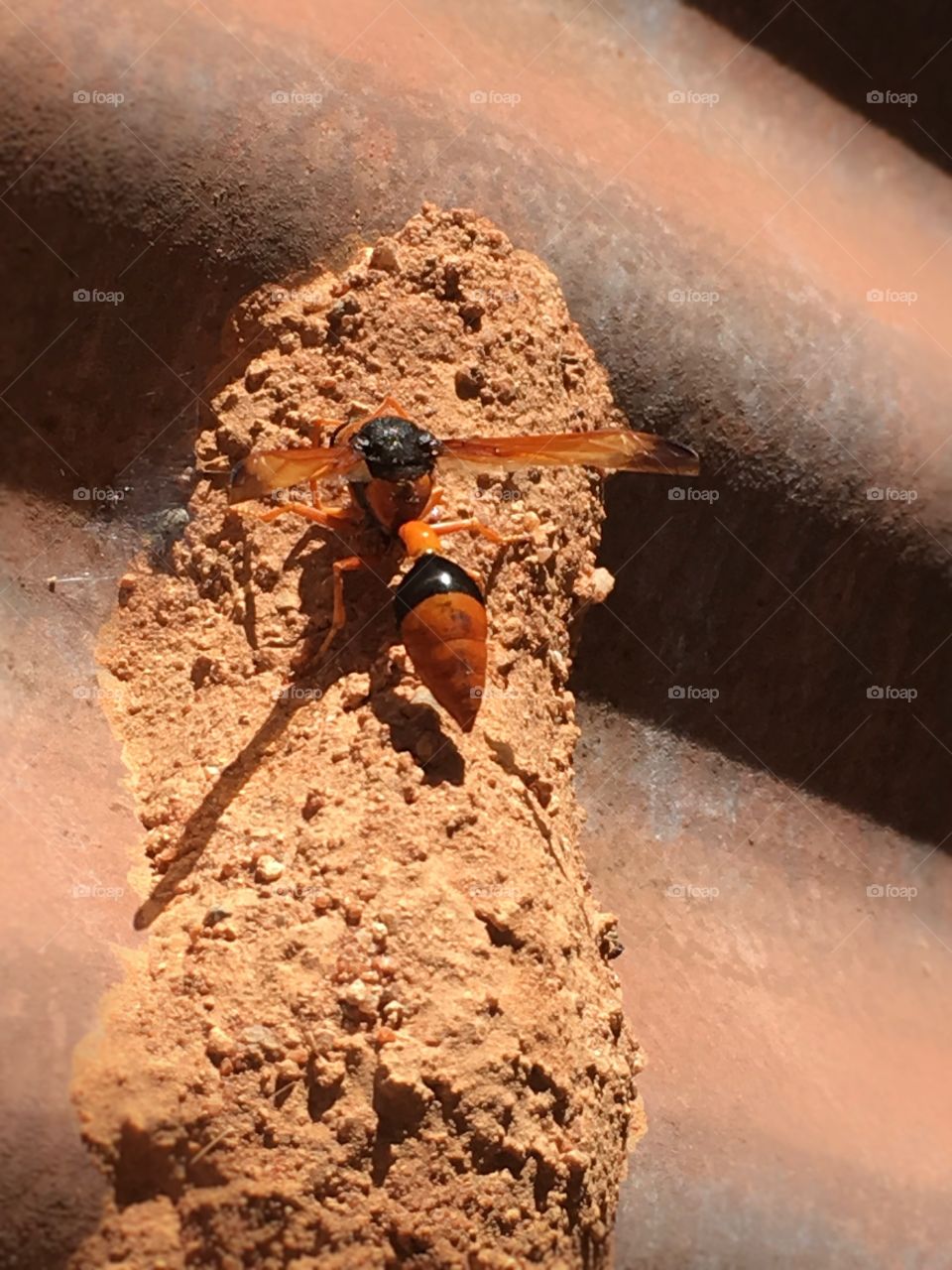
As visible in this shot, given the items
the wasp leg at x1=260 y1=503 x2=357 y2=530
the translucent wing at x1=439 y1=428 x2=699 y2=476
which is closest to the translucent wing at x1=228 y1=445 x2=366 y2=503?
the wasp leg at x1=260 y1=503 x2=357 y2=530

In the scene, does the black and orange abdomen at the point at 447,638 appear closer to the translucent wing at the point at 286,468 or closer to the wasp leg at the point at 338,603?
the wasp leg at the point at 338,603

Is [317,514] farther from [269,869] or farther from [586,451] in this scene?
[269,869]

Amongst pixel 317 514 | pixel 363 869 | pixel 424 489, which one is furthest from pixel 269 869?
pixel 424 489

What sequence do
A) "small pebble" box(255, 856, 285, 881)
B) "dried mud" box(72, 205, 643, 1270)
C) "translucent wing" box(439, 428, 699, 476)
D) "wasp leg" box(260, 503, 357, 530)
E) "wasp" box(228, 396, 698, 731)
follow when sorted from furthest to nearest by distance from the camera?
1. "wasp leg" box(260, 503, 357, 530)
2. "translucent wing" box(439, 428, 699, 476)
3. "wasp" box(228, 396, 698, 731)
4. "small pebble" box(255, 856, 285, 881)
5. "dried mud" box(72, 205, 643, 1270)

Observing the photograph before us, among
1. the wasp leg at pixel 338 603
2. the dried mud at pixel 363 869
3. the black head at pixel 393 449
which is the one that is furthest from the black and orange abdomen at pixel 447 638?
the black head at pixel 393 449

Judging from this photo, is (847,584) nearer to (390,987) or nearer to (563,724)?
(563,724)

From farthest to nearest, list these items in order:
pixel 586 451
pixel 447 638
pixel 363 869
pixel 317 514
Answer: pixel 317 514
pixel 586 451
pixel 447 638
pixel 363 869

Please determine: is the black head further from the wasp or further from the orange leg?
the orange leg
